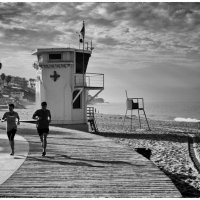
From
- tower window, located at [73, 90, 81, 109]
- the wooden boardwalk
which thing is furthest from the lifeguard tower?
the wooden boardwalk

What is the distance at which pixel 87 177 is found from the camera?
7855mm

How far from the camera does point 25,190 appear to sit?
6.81m

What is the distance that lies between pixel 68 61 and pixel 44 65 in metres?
2.17

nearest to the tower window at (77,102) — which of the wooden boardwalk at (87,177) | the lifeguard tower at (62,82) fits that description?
the lifeguard tower at (62,82)

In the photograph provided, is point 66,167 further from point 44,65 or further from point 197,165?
A: point 44,65

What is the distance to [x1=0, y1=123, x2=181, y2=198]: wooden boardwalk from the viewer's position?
668 cm

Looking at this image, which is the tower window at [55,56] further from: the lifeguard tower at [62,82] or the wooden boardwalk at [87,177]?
the wooden boardwalk at [87,177]

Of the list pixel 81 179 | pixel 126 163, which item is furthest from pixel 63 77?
pixel 81 179

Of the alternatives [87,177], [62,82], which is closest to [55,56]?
[62,82]

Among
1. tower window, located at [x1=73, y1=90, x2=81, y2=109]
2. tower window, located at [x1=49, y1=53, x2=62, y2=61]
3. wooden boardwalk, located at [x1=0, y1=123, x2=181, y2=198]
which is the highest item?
tower window, located at [x1=49, y1=53, x2=62, y2=61]

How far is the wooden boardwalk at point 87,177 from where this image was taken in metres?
6.68

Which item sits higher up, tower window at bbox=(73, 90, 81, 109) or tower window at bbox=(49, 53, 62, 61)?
tower window at bbox=(49, 53, 62, 61)

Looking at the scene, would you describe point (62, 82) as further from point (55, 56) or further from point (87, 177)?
point (87, 177)

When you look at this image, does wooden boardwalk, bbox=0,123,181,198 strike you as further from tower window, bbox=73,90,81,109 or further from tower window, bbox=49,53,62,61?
tower window, bbox=49,53,62,61
